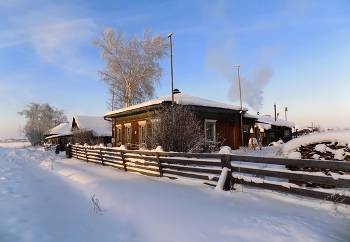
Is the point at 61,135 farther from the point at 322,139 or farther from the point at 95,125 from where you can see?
the point at 322,139

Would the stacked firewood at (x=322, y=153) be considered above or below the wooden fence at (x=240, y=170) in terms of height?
above

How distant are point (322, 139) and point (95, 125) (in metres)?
30.6

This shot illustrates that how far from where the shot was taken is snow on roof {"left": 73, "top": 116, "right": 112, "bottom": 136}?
3003 cm

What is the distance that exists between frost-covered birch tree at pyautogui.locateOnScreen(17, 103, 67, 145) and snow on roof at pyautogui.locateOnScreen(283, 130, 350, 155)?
62.1 metres

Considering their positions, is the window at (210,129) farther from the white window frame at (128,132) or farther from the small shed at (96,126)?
the small shed at (96,126)

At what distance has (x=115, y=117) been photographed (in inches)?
837

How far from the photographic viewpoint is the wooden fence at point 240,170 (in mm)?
3920

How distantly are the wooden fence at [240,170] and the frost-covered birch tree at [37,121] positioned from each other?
185ft

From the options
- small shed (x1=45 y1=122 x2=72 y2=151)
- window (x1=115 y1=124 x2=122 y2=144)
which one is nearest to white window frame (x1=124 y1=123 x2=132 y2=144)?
window (x1=115 y1=124 x2=122 y2=144)

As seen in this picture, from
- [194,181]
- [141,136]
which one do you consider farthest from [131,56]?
[194,181]

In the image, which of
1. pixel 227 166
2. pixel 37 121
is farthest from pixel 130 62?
pixel 37 121

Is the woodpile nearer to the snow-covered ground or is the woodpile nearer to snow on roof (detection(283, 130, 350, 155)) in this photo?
snow on roof (detection(283, 130, 350, 155))

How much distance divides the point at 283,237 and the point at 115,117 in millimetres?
19589

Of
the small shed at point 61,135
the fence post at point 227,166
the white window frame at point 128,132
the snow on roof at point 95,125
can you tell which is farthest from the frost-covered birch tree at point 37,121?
the fence post at point 227,166
